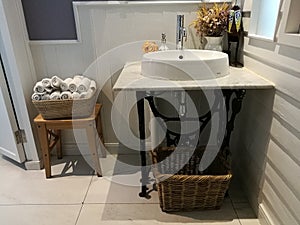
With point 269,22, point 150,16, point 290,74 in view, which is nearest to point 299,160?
point 290,74

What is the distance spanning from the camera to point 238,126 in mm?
1618

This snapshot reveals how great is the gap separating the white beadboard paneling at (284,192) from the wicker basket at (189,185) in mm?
199

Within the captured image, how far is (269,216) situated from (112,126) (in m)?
1.23

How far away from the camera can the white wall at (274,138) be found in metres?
0.94

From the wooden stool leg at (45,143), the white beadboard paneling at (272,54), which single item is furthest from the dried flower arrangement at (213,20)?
the wooden stool leg at (45,143)

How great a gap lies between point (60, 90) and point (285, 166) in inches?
52.8

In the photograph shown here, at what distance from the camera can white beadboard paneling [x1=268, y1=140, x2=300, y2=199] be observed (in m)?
0.94

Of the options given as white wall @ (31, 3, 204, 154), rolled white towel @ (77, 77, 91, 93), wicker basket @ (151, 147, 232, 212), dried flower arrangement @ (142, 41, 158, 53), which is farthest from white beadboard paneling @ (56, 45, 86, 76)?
wicker basket @ (151, 147, 232, 212)

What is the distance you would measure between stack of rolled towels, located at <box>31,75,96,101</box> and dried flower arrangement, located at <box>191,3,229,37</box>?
0.83 meters

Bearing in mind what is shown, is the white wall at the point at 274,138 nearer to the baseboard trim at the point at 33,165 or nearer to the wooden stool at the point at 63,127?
the wooden stool at the point at 63,127

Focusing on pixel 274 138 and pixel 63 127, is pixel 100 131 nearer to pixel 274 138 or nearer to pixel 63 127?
pixel 63 127

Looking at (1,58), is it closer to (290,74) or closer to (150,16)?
(150,16)

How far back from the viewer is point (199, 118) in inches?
61.4

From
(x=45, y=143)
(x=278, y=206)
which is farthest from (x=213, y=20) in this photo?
(x=45, y=143)
